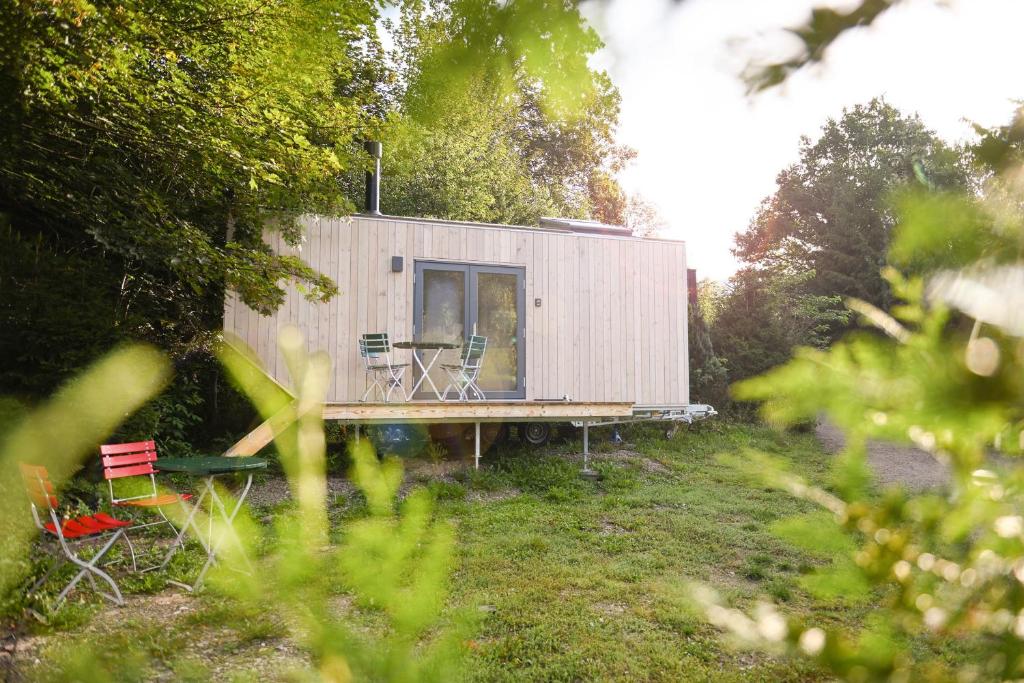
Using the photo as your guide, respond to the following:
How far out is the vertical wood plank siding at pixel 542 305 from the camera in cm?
875

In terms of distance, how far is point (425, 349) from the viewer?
896 cm

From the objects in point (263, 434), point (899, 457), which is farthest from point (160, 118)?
point (899, 457)

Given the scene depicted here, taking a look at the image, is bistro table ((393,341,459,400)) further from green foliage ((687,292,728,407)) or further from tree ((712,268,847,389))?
tree ((712,268,847,389))

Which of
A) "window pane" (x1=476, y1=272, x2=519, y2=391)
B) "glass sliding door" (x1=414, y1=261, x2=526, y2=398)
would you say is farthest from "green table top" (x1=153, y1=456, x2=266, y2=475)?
"window pane" (x1=476, y1=272, x2=519, y2=391)

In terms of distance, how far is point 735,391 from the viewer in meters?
0.51

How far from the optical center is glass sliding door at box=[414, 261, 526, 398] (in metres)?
9.30

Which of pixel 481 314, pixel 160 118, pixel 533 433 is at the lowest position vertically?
pixel 533 433

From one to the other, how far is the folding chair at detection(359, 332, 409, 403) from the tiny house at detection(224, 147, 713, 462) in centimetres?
14

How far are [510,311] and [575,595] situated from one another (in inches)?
232

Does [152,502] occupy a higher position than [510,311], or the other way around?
[510,311]

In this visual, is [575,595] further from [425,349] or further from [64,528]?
[425,349]

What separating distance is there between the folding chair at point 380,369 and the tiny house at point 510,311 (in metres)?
0.14

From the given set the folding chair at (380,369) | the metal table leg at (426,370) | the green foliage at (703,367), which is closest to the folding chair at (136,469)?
the folding chair at (380,369)

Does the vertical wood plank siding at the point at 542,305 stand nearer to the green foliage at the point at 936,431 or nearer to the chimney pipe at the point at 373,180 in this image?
the chimney pipe at the point at 373,180
